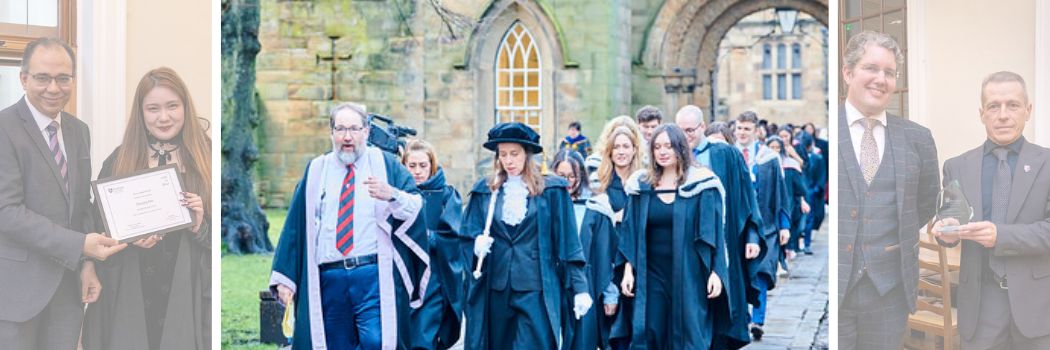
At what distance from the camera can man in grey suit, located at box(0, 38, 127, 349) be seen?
7039 millimetres

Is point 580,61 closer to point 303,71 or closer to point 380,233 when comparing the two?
point 303,71

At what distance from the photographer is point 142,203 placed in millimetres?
7172

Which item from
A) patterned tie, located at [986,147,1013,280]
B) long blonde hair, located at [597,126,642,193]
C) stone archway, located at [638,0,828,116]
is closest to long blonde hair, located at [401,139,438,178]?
long blonde hair, located at [597,126,642,193]

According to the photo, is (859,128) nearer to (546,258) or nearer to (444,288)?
(546,258)

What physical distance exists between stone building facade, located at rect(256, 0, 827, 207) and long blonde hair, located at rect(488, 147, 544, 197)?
5313 mm

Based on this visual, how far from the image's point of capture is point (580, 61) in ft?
58.2

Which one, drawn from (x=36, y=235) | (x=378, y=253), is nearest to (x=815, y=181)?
(x=378, y=253)

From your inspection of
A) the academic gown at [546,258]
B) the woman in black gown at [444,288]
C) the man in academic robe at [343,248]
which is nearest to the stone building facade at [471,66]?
the woman in black gown at [444,288]

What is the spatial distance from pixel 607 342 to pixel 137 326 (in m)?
2.91

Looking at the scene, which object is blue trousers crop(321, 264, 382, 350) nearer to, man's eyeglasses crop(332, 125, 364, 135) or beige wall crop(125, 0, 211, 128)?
man's eyeglasses crop(332, 125, 364, 135)

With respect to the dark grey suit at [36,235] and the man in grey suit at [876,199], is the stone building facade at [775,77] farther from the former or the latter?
the dark grey suit at [36,235]

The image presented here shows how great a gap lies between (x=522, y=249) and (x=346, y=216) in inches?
40.2

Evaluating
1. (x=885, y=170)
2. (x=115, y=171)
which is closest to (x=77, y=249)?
(x=115, y=171)

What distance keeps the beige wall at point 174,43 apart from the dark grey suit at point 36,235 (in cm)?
52
